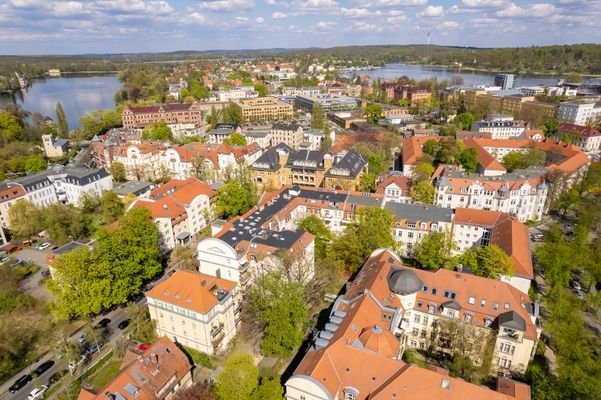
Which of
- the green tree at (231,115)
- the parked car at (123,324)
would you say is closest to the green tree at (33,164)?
the green tree at (231,115)

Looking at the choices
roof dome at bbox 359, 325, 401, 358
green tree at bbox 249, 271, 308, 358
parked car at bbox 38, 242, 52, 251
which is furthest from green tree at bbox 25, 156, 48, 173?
roof dome at bbox 359, 325, 401, 358

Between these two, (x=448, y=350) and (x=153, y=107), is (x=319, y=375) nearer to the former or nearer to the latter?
(x=448, y=350)

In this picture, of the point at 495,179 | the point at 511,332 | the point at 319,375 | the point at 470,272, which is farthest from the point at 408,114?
the point at 319,375

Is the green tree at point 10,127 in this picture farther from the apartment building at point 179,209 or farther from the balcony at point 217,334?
the balcony at point 217,334

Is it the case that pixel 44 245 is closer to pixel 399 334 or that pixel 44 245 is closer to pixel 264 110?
pixel 399 334

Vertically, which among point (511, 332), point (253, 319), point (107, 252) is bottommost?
point (253, 319)
